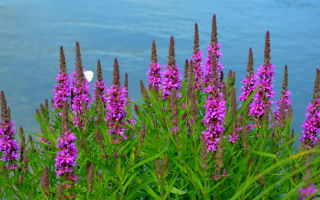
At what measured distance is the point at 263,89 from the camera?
495 centimetres

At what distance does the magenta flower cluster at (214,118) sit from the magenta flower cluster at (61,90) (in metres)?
2.24

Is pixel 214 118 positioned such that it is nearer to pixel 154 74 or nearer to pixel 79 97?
pixel 154 74

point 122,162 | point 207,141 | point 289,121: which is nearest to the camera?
point 207,141

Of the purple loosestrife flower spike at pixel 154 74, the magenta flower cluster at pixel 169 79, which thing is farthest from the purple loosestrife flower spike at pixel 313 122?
the purple loosestrife flower spike at pixel 154 74

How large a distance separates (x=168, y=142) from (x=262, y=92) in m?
1.30

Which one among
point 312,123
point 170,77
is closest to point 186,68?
point 170,77

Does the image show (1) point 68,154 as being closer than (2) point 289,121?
Yes

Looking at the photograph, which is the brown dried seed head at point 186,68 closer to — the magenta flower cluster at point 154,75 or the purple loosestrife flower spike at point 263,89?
Result: the magenta flower cluster at point 154,75

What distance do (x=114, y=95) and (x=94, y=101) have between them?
1068 mm

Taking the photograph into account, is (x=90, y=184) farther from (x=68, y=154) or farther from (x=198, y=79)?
(x=198, y=79)

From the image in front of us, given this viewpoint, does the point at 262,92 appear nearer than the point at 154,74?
Yes

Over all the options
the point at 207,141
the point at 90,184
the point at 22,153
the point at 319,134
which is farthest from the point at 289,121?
the point at 22,153

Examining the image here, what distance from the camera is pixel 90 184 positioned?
3.44 meters

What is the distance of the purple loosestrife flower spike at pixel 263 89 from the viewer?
194 inches
